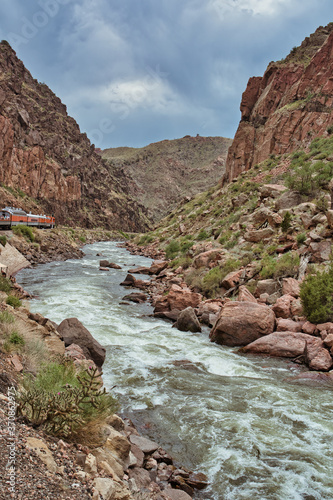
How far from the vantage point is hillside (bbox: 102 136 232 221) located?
15188 centimetres

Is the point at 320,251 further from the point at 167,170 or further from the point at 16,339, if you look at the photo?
the point at 167,170

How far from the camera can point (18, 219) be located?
3262 cm

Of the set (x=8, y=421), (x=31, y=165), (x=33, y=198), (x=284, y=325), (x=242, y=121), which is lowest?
(x=284, y=325)

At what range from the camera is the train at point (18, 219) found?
29.6 metres

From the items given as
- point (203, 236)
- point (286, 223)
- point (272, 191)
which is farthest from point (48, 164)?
point (286, 223)

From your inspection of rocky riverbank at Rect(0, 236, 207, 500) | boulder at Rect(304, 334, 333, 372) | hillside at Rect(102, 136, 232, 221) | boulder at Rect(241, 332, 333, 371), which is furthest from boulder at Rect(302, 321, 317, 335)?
hillside at Rect(102, 136, 232, 221)

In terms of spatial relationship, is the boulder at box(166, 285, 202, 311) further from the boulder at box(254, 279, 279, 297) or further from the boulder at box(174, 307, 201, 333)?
the boulder at box(254, 279, 279, 297)

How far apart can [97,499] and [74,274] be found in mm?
19764

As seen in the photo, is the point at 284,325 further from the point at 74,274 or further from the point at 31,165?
the point at 31,165

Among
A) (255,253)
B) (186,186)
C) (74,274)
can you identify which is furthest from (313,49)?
(186,186)

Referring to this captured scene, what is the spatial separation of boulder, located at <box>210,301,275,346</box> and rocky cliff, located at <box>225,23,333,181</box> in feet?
107

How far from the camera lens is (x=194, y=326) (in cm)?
1100

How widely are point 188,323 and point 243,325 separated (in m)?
2.18

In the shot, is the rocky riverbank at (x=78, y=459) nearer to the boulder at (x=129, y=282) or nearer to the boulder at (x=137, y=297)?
the boulder at (x=137, y=297)
